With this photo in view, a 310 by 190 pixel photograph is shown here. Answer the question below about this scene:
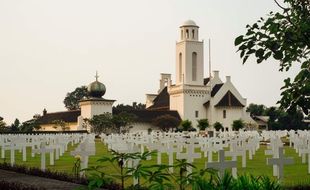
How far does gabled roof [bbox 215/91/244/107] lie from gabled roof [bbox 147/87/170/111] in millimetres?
11326

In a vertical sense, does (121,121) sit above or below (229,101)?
below

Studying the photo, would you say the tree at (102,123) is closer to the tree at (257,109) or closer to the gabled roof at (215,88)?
the gabled roof at (215,88)

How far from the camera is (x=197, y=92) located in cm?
8650

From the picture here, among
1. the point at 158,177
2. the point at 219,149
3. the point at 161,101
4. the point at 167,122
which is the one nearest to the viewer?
the point at 158,177

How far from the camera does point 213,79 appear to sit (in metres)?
91.1

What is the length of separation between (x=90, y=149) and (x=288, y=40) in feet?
32.0

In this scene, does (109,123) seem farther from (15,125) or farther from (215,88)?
(215,88)

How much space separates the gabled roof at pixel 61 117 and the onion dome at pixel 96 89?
18.9 ft

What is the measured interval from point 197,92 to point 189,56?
5878 millimetres

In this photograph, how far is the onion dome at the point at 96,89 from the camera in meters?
81.2

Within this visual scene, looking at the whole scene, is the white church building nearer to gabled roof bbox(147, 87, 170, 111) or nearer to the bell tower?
the bell tower

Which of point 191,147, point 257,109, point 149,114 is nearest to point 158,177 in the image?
point 191,147

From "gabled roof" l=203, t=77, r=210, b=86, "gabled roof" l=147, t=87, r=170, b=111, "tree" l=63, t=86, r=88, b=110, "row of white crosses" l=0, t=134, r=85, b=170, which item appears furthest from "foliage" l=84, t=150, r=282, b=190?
"tree" l=63, t=86, r=88, b=110

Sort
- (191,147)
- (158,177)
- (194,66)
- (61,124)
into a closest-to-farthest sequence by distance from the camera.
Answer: (158,177) < (191,147) < (61,124) < (194,66)
